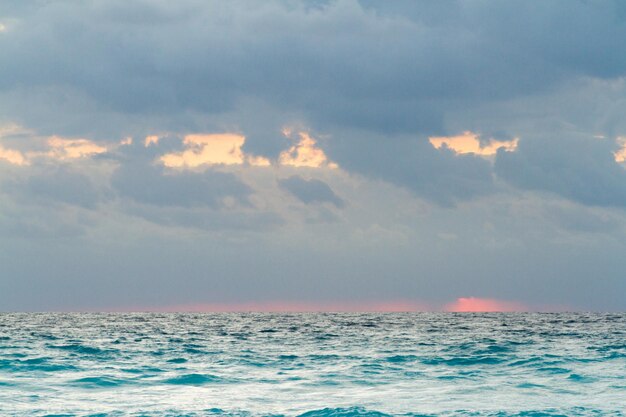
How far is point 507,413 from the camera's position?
26.3 m

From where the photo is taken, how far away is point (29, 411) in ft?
87.1

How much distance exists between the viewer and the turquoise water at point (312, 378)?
2738cm

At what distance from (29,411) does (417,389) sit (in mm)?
16830

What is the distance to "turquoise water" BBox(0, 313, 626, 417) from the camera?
27375mm

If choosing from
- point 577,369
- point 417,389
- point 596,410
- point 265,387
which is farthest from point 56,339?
point 596,410

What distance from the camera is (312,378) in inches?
1389

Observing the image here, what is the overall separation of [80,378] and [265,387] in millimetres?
9675

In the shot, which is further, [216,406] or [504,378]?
[504,378]

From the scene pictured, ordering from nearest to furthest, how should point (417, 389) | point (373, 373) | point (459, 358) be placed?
point (417, 389), point (373, 373), point (459, 358)

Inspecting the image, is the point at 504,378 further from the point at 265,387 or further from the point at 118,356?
the point at 118,356

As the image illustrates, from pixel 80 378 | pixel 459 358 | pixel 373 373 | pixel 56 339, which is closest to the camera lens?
pixel 80 378

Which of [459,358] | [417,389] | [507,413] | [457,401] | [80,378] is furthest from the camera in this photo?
[459,358]

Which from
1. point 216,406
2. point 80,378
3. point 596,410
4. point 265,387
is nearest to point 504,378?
point 596,410

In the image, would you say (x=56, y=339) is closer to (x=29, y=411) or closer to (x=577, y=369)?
(x=29, y=411)
